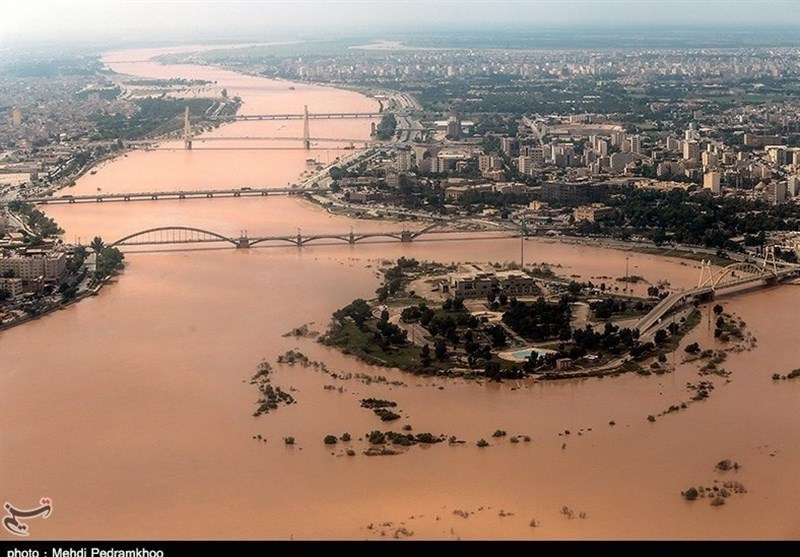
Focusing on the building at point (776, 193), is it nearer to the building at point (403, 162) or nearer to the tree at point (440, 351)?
the building at point (403, 162)

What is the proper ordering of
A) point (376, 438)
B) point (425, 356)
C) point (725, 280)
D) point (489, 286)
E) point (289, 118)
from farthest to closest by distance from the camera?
point (289, 118), point (725, 280), point (489, 286), point (425, 356), point (376, 438)

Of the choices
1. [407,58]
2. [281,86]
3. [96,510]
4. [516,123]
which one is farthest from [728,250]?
[407,58]

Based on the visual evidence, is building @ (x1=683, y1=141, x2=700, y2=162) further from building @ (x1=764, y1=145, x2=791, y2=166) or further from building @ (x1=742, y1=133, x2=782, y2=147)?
building @ (x1=742, y1=133, x2=782, y2=147)

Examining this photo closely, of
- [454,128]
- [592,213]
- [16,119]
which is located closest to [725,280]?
[592,213]

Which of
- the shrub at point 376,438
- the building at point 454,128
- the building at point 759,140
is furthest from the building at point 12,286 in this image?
the building at point 759,140

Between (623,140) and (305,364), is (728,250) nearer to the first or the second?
(305,364)

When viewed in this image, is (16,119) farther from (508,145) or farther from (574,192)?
(574,192)

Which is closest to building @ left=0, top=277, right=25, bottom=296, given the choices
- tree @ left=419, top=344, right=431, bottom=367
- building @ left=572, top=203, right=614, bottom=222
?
tree @ left=419, top=344, right=431, bottom=367
